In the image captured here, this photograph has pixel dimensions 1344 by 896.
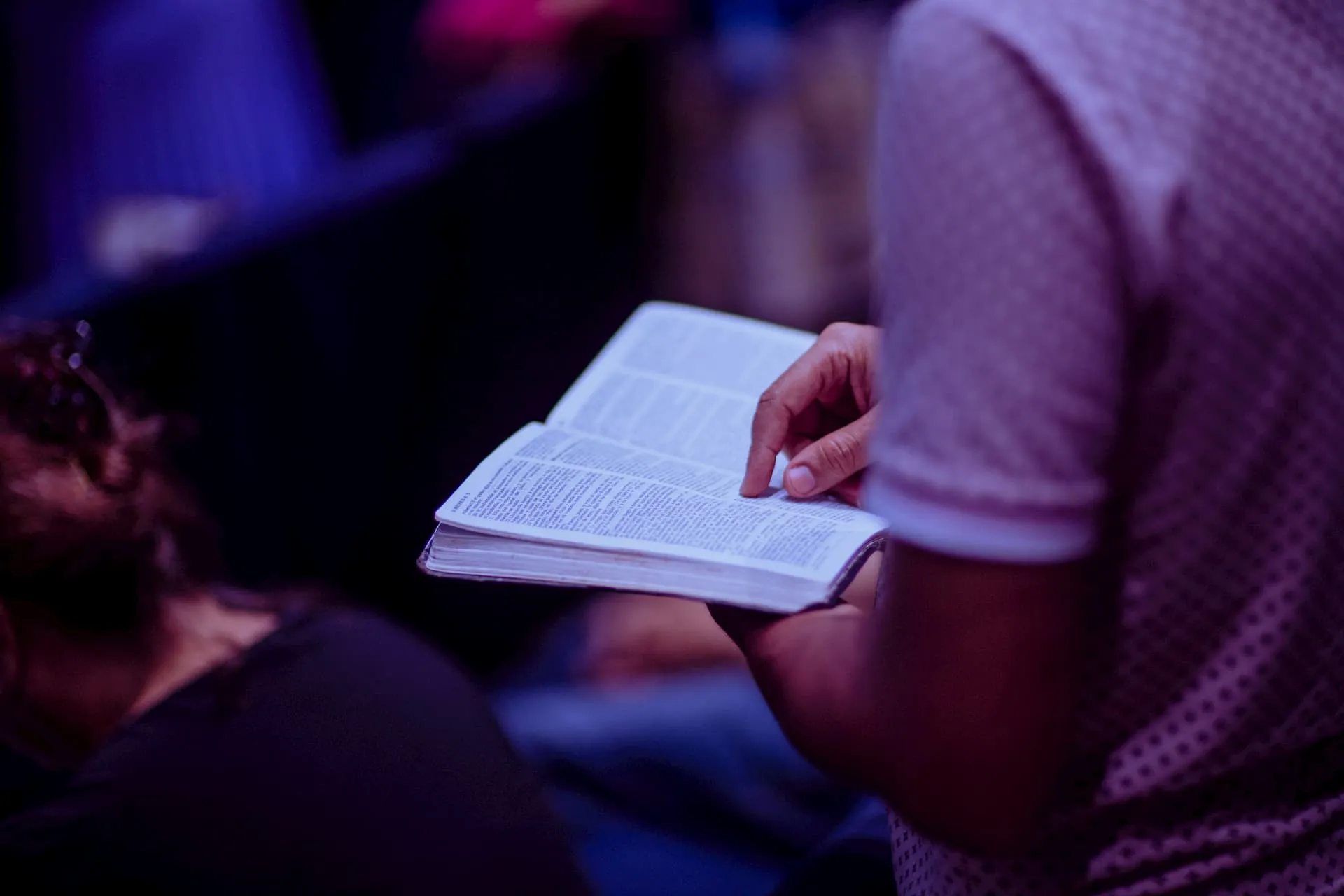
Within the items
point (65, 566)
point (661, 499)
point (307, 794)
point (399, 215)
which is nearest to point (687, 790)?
point (307, 794)

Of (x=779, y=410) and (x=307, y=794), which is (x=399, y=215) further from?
(x=779, y=410)

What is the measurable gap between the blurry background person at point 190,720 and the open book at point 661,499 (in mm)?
322

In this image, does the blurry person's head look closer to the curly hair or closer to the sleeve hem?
the curly hair

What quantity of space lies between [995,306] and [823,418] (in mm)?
334

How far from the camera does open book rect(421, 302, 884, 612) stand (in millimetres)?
574

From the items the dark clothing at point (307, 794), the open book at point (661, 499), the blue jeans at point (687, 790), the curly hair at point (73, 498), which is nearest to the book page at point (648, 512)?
the open book at point (661, 499)

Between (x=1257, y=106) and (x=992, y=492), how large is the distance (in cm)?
18

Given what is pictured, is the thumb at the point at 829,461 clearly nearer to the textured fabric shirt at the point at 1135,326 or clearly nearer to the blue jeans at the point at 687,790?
the textured fabric shirt at the point at 1135,326

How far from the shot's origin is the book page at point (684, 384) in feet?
2.47

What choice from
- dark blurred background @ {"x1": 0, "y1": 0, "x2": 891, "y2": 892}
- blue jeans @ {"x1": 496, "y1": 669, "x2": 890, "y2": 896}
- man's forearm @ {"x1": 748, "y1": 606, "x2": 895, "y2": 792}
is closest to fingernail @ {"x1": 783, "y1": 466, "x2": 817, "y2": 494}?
man's forearm @ {"x1": 748, "y1": 606, "x2": 895, "y2": 792}

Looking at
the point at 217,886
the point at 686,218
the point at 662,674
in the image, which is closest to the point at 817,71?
the point at 686,218

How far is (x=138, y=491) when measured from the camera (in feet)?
3.34

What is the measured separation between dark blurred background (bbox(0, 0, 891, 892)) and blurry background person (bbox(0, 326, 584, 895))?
0.79 ft

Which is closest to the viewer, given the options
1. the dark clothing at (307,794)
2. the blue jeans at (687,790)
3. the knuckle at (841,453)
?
the knuckle at (841,453)
